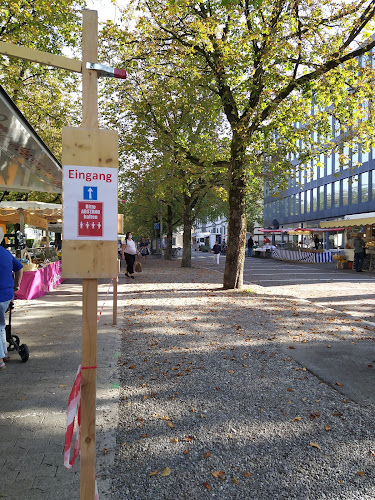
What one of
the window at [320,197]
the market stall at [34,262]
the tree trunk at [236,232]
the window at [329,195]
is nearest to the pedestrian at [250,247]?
the window at [329,195]

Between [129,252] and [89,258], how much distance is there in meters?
13.3

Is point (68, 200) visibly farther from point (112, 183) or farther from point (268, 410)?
point (268, 410)

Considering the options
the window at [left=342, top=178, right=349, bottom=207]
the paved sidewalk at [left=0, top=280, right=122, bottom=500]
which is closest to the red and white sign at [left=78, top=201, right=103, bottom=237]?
the paved sidewalk at [left=0, top=280, right=122, bottom=500]

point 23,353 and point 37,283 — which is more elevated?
point 37,283

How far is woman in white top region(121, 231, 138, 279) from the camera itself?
50.0ft

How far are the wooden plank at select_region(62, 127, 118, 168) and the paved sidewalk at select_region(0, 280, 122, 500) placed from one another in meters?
2.05

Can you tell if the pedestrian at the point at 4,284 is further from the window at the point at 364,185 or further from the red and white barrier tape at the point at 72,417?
the window at the point at 364,185

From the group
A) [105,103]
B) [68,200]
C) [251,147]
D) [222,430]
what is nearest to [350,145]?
[251,147]

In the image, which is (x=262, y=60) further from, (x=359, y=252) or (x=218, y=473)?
(x=359, y=252)

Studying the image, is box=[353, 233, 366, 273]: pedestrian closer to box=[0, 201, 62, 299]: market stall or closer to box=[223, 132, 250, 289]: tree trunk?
box=[223, 132, 250, 289]: tree trunk

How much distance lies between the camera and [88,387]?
7.62ft

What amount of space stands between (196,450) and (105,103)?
13.7 metres

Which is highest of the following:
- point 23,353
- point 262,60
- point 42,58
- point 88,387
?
point 262,60

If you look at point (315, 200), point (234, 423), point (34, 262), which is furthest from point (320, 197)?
point (234, 423)
